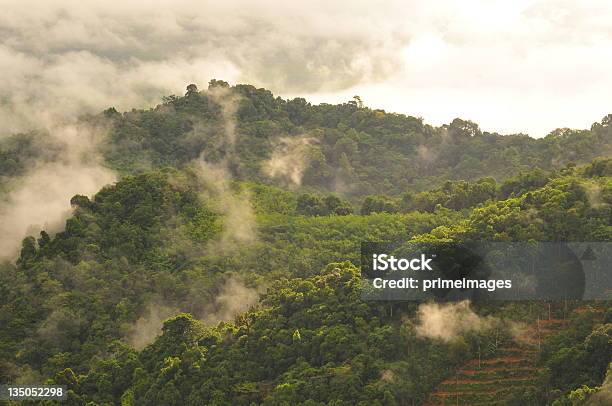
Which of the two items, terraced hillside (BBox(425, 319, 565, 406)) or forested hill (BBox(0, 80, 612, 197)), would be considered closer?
terraced hillside (BBox(425, 319, 565, 406))

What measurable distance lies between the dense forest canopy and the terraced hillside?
0.38 m

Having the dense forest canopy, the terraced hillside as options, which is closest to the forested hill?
the dense forest canopy

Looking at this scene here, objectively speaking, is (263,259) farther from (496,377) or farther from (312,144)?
(312,144)

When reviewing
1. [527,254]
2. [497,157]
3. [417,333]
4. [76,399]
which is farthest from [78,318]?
[497,157]

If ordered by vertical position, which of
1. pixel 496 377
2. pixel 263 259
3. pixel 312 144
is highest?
pixel 312 144

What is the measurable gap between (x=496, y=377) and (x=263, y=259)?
18.6m

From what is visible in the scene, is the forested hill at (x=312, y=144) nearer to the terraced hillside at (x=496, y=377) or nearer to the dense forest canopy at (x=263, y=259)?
the dense forest canopy at (x=263, y=259)

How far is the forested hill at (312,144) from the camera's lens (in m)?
64.8

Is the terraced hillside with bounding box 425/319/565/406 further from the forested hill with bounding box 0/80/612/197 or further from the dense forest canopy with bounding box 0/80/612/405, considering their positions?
the forested hill with bounding box 0/80/612/197

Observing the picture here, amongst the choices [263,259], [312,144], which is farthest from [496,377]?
[312,144]

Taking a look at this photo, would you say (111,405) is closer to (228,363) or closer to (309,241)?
(228,363)

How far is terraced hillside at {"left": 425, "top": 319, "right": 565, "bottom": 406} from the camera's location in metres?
31.4

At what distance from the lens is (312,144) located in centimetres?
7300

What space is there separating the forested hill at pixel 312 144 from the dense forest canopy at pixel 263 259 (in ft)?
0.60
